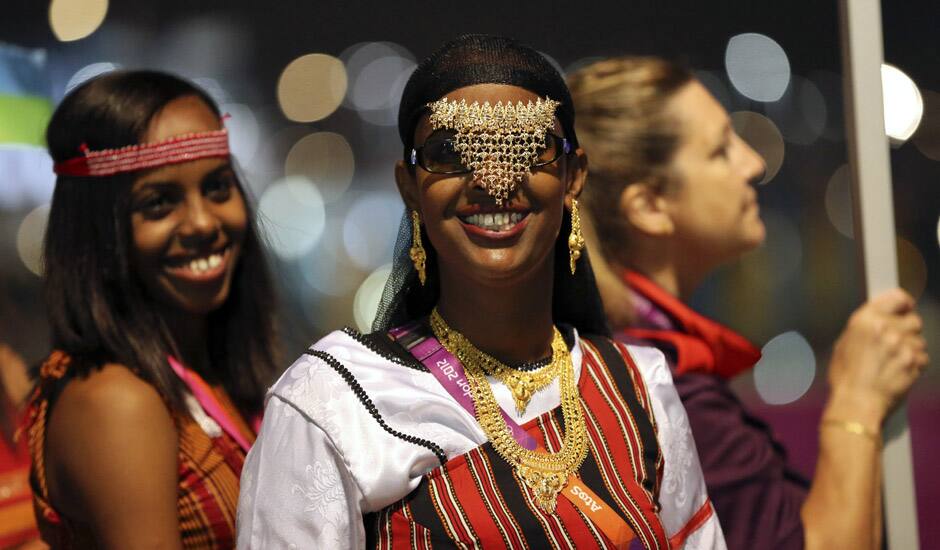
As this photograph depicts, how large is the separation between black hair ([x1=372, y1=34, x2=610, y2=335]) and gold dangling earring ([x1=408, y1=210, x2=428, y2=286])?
2cm

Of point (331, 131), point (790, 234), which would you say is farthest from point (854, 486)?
point (331, 131)

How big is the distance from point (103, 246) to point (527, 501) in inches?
44.6

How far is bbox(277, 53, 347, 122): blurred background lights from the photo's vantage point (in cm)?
295

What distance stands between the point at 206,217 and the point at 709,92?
3.99 ft

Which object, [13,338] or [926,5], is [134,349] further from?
[926,5]

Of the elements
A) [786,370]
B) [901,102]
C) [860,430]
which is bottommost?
[786,370]

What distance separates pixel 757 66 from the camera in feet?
9.93

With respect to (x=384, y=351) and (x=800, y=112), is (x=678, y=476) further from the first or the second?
(x=800, y=112)

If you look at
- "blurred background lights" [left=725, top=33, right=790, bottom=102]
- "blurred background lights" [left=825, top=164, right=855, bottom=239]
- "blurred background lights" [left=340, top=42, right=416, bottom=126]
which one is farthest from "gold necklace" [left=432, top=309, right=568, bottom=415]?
"blurred background lights" [left=825, top=164, right=855, bottom=239]

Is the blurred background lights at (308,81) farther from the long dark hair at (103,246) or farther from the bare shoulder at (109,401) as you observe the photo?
the bare shoulder at (109,401)

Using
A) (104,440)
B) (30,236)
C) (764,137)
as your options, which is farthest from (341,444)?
(764,137)

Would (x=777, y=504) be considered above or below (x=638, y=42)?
below

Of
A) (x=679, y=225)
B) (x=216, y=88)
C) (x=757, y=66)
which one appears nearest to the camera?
(x=679, y=225)

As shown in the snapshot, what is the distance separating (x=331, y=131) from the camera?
4992 millimetres
